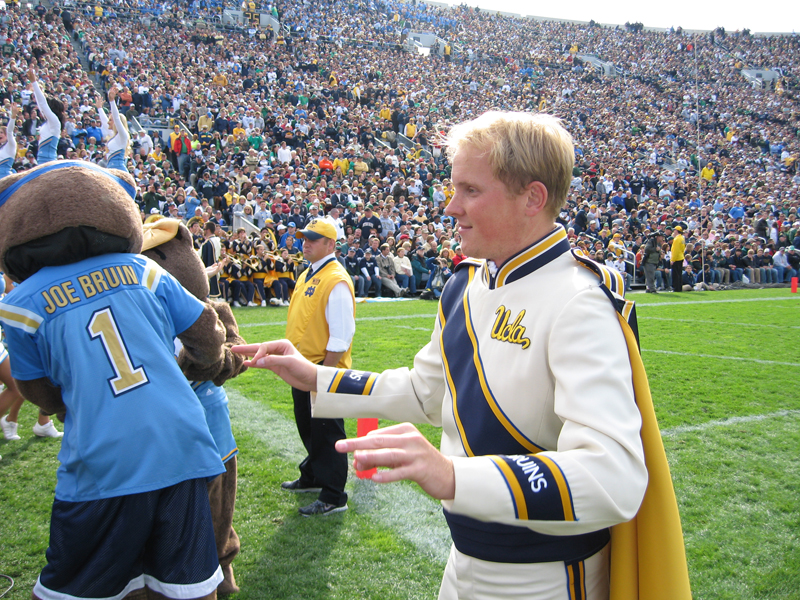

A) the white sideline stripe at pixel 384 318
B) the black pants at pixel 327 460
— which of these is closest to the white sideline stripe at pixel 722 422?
the black pants at pixel 327 460

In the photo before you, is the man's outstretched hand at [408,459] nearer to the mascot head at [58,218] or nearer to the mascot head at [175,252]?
the mascot head at [58,218]

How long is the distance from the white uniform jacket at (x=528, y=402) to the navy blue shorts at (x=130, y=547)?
660mm

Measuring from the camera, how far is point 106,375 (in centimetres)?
189

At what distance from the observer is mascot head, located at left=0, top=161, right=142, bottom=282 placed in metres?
1.96

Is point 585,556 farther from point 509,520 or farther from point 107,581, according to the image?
point 107,581

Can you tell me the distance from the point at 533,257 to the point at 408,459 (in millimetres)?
677

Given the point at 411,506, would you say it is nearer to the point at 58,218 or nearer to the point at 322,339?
the point at 322,339

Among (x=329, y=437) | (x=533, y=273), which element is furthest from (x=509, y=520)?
(x=329, y=437)

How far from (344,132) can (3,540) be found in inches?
937

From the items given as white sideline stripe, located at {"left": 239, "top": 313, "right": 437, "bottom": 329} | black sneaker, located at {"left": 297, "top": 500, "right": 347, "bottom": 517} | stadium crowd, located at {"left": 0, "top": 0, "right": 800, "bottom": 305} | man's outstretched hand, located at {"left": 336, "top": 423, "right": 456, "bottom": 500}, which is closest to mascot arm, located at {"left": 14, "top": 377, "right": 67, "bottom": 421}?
man's outstretched hand, located at {"left": 336, "top": 423, "right": 456, "bottom": 500}

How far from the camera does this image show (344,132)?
25.6m

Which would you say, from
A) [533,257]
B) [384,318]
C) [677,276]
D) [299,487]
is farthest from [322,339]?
[677,276]

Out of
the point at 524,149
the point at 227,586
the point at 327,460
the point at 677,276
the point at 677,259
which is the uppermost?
the point at 524,149

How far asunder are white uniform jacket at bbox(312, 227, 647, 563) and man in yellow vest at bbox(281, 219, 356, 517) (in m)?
2.20
